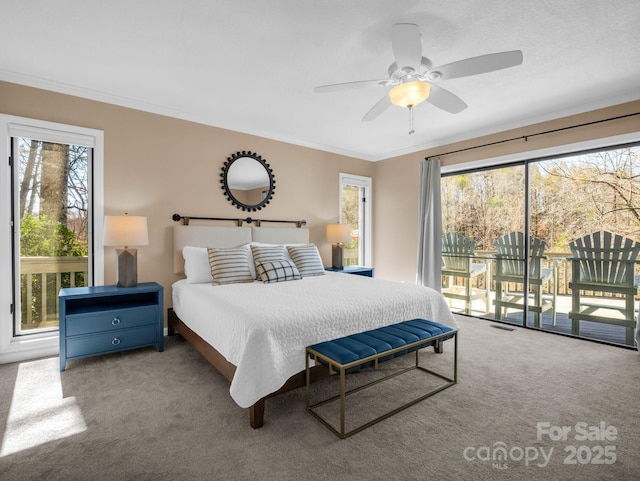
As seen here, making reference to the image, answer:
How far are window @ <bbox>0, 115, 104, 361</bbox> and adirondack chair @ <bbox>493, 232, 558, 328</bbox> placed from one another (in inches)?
190

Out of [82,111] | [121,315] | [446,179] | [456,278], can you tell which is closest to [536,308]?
[456,278]

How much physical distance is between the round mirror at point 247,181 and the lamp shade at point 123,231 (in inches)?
50.3

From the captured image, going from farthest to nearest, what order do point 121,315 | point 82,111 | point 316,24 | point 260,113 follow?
point 260,113, point 82,111, point 121,315, point 316,24

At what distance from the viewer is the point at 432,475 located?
1572 millimetres

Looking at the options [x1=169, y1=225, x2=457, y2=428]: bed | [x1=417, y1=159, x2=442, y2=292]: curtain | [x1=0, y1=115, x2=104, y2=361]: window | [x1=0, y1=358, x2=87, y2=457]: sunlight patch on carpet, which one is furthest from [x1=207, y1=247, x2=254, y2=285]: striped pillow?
[x1=417, y1=159, x2=442, y2=292]: curtain

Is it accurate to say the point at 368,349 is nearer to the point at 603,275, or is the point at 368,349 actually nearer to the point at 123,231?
the point at 123,231

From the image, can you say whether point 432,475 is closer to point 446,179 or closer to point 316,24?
point 316,24

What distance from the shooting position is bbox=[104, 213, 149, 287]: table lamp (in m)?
3.07

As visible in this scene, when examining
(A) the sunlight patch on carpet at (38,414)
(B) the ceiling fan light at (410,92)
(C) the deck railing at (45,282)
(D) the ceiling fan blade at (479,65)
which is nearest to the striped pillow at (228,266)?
(C) the deck railing at (45,282)

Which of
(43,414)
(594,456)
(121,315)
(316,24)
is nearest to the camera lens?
(594,456)

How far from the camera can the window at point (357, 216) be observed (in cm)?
568

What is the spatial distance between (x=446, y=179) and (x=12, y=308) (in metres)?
5.46

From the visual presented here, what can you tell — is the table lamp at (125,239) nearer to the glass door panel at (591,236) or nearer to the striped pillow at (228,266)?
the striped pillow at (228,266)

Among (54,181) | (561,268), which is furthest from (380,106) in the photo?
(54,181)
